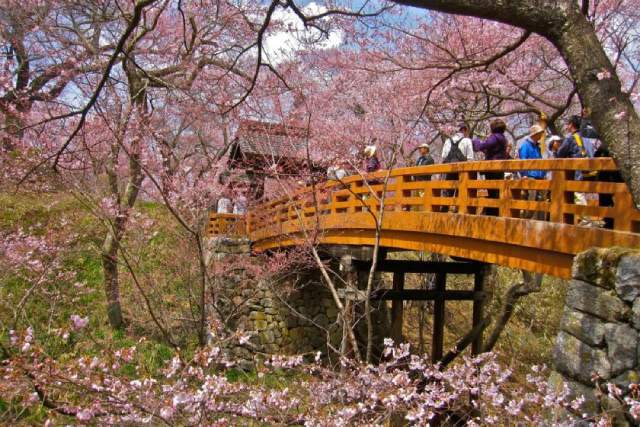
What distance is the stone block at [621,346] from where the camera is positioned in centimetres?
340

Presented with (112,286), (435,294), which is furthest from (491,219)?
(112,286)

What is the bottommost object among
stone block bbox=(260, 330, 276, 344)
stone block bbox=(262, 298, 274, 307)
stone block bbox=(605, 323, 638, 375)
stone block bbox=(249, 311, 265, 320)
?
stone block bbox=(260, 330, 276, 344)

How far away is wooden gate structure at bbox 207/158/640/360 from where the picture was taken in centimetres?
409

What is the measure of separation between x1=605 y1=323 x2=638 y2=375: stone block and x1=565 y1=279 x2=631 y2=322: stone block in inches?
3.1

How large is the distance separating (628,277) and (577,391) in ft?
3.17

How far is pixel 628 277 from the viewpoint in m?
3.50

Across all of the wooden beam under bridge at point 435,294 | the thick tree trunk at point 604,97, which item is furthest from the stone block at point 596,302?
the wooden beam under bridge at point 435,294

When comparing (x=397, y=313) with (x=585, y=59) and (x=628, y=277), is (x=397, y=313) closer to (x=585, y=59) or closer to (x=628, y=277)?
(x=628, y=277)

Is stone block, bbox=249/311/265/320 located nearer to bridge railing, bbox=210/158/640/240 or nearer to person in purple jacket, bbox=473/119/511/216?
bridge railing, bbox=210/158/640/240

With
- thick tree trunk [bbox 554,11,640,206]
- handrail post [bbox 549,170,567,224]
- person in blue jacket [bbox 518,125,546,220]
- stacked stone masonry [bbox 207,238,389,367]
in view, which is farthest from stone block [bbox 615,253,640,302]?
stacked stone masonry [bbox 207,238,389,367]

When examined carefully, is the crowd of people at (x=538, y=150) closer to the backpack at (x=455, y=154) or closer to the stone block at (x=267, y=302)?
the backpack at (x=455, y=154)

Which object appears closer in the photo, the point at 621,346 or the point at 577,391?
the point at 621,346

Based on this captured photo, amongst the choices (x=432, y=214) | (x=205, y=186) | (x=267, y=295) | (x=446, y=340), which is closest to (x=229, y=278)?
(x=267, y=295)

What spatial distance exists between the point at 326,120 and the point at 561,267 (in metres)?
8.96
